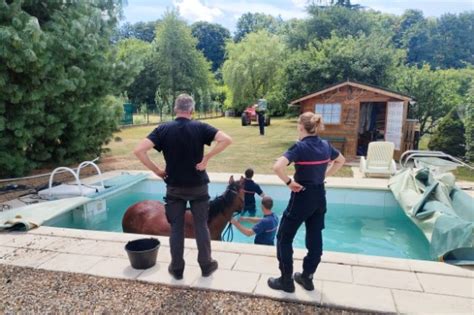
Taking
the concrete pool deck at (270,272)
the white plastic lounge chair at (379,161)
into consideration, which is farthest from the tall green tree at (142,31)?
the concrete pool deck at (270,272)

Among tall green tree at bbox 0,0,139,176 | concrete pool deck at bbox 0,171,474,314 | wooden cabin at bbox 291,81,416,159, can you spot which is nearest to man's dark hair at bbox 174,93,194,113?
concrete pool deck at bbox 0,171,474,314

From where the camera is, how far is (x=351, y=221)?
7754mm

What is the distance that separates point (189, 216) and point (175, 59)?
31562 mm

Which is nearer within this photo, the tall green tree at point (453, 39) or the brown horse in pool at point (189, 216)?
the brown horse in pool at point (189, 216)

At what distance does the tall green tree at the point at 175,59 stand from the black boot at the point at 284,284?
31279 mm

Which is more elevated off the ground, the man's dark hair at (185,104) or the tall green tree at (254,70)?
the tall green tree at (254,70)

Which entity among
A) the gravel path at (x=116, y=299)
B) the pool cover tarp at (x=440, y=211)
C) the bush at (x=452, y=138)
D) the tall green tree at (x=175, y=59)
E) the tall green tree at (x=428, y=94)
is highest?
the tall green tree at (x=175, y=59)

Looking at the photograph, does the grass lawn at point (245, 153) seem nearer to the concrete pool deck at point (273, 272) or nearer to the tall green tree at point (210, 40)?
the concrete pool deck at point (273, 272)

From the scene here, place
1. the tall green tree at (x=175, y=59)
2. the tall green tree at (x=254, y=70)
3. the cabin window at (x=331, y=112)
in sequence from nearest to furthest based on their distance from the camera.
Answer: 1. the cabin window at (x=331, y=112)
2. the tall green tree at (x=254, y=70)
3. the tall green tree at (x=175, y=59)

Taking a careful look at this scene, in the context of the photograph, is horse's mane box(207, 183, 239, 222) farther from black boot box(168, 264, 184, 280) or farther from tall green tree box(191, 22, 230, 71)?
tall green tree box(191, 22, 230, 71)

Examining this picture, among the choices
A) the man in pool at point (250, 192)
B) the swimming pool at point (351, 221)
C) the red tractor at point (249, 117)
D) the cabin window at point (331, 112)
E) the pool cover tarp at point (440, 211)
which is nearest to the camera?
the pool cover tarp at point (440, 211)

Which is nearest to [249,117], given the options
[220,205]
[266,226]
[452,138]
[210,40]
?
[452,138]

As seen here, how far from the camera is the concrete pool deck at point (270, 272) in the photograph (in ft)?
10.6

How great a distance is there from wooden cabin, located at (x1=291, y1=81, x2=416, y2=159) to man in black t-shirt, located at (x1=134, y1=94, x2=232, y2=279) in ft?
31.8
